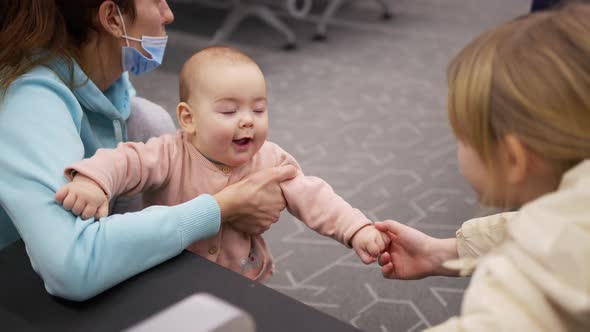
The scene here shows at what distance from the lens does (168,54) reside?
15.0 feet

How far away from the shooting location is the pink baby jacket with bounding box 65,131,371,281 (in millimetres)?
1364

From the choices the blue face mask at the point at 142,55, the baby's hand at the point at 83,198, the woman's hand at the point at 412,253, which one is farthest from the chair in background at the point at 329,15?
the baby's hand at the point at 83,198

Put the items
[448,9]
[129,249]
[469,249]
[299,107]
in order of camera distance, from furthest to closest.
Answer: [448,9]
[299,107]
[469,249]
[129,249]

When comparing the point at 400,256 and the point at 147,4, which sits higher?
the point at 147,4

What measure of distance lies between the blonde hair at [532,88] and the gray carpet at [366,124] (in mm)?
1275

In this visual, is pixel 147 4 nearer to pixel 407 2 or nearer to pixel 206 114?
pixel 206 114

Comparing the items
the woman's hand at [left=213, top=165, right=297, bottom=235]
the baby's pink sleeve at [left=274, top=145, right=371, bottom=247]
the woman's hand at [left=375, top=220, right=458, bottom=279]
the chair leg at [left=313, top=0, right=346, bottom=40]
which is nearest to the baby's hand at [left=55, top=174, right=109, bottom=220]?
the woman's hand at [left=213, top=165, right=297, bottom=235]

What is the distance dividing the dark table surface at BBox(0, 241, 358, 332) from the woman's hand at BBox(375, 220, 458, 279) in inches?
16.9

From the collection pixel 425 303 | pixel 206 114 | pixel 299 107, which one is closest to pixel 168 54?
pixel 299 107

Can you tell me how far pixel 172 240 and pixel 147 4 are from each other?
0.68 m

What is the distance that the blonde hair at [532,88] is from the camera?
78cm

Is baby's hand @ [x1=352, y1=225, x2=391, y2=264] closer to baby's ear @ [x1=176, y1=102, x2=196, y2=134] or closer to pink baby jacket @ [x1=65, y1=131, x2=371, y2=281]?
pink baby jacket @ [x1=65, y1=131, x2=371, y2=281]

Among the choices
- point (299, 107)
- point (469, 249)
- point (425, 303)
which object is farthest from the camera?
point (299, 107)

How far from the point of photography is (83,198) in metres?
1.11
